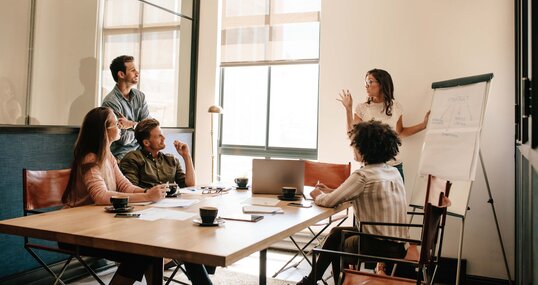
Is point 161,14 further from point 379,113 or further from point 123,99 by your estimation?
point 379,113

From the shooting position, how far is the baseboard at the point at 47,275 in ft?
9.98

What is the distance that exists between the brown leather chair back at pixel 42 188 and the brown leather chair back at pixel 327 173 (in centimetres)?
180

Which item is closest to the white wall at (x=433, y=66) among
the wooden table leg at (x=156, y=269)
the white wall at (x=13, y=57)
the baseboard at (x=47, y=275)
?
the baseboard at (x=47, y=275)

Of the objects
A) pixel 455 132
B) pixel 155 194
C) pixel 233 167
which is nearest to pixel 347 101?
pixel 455 132

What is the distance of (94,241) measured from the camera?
1544 mm

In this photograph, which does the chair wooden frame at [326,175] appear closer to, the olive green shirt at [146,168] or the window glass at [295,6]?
the olive green shirt at [146,168]

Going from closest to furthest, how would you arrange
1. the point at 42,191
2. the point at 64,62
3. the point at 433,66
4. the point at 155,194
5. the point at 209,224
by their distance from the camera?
the point at 209,224 < the point at 155,194 < the point at 42,191 < the point at 433,66 < the point at 64,62

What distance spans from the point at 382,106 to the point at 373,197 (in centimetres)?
168

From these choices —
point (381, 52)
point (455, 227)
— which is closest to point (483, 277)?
point (455, 227)

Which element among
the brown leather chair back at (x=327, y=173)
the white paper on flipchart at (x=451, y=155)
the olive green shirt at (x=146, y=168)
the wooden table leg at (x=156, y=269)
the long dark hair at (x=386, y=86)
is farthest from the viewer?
the long dark hair at (x=386, y=86)

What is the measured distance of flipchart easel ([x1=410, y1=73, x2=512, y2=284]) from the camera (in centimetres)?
324

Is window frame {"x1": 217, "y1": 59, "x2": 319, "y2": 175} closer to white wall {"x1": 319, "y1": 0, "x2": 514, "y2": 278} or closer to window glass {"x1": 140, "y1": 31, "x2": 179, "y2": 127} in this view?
white wall {"x1": 319, "y1": 0, "x2": 514, "y2": 278}

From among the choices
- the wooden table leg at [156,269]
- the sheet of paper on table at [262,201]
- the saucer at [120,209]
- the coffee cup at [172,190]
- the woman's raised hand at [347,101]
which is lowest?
the wooden table leg at [156,269]

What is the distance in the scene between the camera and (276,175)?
9.00ft
